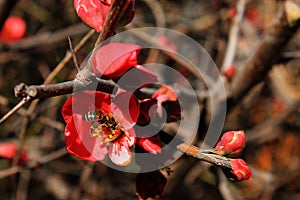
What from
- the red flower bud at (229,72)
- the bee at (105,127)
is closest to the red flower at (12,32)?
the red flower bud at (229,72)

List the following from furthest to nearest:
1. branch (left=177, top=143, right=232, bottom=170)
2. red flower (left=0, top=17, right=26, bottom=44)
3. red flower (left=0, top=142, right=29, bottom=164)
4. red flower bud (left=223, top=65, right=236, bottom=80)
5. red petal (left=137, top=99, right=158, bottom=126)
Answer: red flower (left=0, top=17, right=26, bottom=44), red flower (left=0, top=142, right=29, bottom=164), red flower bud (left=223, top=65, right=236, bottom=80), red petal (left=137, top=99, right=158, bottom=126), branch (left=177, top=143, right=232, bottom=170)

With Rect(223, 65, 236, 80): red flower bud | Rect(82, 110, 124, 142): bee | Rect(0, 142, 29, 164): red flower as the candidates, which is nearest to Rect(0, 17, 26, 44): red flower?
Rect(0, 142, 29, 164): red flower

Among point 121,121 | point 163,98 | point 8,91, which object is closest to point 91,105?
point 121,121

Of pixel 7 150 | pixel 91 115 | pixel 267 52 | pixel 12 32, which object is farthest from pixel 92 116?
pixel 12 32

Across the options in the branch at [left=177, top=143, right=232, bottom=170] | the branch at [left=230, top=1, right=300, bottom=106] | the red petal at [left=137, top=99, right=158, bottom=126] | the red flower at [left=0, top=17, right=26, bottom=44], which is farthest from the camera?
the red flower at [left=0, top=17, right=26, bottom=44]

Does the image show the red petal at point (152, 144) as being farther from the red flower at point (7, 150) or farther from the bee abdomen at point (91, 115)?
the red flower at point (7, 150)

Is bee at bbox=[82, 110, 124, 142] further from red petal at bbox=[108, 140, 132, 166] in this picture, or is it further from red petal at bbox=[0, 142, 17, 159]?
red petal at bbox=[0, 142, 17, 159]
